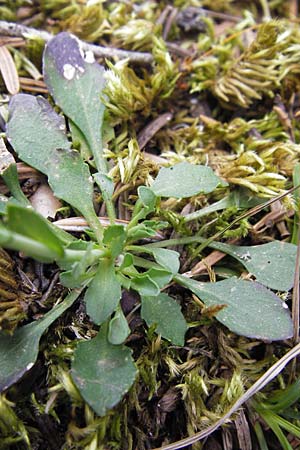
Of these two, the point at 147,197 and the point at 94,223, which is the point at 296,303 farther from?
the point at 94,223

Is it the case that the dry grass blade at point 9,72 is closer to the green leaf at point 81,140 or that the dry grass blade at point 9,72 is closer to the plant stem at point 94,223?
the green leaf at point 81,140

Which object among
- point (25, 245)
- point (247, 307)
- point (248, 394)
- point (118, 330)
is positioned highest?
point (25, 245)

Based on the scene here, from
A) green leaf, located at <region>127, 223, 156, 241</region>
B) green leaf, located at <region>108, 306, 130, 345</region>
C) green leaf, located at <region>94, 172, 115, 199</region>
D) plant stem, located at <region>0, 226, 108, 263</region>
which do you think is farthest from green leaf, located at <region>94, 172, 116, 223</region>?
plant stem, located at <region>0, 226, 108, 263</region>

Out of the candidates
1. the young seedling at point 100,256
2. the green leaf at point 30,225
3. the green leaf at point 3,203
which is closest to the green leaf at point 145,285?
the young seedling at point 100,256

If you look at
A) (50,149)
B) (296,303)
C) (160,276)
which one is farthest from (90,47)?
(296,303)

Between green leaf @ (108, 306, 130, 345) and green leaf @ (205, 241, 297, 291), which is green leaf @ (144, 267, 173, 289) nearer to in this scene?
green leaf @ (108, 306, 130, 345)

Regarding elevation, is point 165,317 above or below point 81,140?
below

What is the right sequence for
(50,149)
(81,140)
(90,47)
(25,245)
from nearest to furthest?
(25,245), (50,149), (81,140), (90,47)
